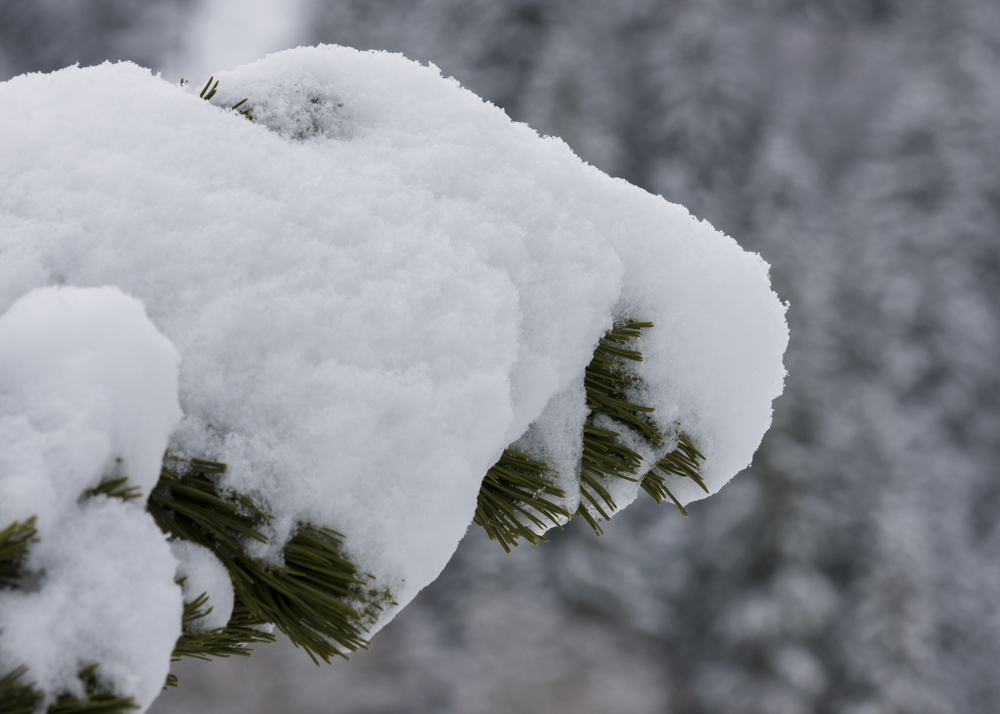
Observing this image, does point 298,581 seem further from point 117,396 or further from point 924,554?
point 924,554

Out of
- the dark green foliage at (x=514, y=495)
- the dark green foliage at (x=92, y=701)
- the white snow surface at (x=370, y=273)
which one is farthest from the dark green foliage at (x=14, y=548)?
the dark green foliage at (x=514, y=495)

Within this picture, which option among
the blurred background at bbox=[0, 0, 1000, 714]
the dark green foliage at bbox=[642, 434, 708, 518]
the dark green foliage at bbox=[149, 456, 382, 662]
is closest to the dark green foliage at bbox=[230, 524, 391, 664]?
the dark green foliage at bbox=[149, 456, 382, 662]

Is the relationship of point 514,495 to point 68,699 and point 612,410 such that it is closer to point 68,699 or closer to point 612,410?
point 612,410

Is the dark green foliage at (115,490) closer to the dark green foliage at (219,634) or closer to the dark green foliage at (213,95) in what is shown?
the dark green foliage at (219,634)

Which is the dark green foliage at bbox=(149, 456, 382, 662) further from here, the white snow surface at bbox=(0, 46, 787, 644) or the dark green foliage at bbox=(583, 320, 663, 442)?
the dark green foliage at bbox=(583, 320, 663, 442)

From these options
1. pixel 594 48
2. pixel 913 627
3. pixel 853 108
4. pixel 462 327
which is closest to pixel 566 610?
pixel 913 627

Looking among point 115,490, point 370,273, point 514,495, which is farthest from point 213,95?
point 514,495

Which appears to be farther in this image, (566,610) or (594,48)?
(594,48)
